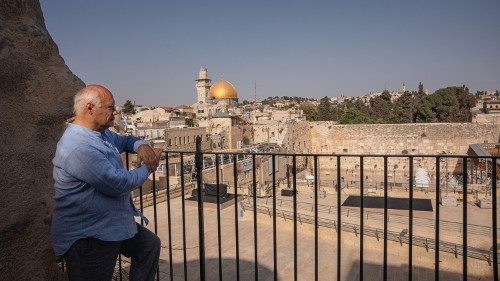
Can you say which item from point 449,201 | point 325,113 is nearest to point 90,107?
point 449,201

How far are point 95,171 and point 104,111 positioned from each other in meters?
0.39

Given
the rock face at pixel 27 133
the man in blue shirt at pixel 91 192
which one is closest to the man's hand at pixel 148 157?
the man in blue shirt at pixel 91 192

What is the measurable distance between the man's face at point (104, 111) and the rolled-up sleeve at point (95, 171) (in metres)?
0.25

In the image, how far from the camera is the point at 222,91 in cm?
5612

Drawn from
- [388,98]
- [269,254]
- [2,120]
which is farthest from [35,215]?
[388,98]

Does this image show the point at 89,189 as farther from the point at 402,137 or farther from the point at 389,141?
the point at 389,141

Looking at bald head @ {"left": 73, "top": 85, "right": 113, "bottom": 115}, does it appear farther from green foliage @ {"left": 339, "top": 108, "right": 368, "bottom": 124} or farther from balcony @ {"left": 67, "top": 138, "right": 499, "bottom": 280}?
green foliage @ {"left": 339, "top": 108, "right": 368, "bottom": 124}

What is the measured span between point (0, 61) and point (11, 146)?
1.80 feet

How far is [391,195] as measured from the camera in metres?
23.2

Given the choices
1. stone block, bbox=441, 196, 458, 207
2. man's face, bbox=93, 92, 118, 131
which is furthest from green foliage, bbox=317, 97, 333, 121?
man's face, bbox=93, 92, 118, 131

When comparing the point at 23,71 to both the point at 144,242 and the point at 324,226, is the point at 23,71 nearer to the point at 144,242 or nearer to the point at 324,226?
the point at 144,242

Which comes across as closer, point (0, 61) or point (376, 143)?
point (0, 61)

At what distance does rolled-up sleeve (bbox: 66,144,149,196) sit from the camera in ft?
6.20

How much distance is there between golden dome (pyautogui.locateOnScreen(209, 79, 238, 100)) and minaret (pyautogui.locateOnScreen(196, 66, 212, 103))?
2.59 feet
